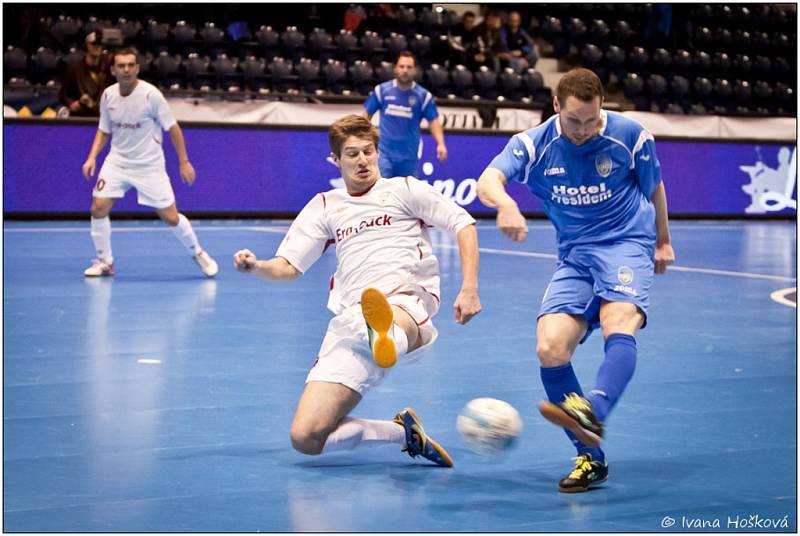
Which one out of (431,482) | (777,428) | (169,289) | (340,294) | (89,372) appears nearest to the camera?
(431,482)

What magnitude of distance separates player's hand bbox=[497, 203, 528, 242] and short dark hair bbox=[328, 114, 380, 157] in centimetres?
101

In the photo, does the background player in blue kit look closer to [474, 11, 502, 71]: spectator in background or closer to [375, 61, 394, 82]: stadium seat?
[375, 61, 394, 82]: stadium seat

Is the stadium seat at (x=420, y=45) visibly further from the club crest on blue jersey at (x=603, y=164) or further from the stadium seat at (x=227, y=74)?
the club crest on blue jersey at (x=603, y=164)

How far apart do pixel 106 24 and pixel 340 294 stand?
52.0 feet

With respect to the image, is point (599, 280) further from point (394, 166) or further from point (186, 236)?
point (394, 166)

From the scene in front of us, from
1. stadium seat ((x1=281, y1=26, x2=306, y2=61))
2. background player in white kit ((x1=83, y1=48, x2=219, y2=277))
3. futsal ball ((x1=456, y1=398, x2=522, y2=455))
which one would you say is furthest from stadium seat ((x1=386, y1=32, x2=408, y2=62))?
futsal ball ((x1=456, y1=398, x2=522, y2=455))

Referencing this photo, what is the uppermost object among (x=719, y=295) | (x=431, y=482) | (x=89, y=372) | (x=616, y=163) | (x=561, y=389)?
(x=616, y=163)

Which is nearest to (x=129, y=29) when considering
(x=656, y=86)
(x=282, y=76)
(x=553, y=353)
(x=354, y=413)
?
(x=282, y=76)

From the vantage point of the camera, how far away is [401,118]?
16094 millimetres

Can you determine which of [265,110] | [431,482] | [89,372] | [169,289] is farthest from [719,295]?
[265,110]

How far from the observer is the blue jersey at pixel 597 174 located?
222 inches

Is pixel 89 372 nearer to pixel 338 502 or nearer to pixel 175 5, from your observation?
pixel 338 502

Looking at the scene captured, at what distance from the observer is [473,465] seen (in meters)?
5.69

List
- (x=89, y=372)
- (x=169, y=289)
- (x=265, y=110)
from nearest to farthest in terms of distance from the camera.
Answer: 1. (x=89, y=372)
2. (x=169, y=289)
3. (x=265, y=110)
